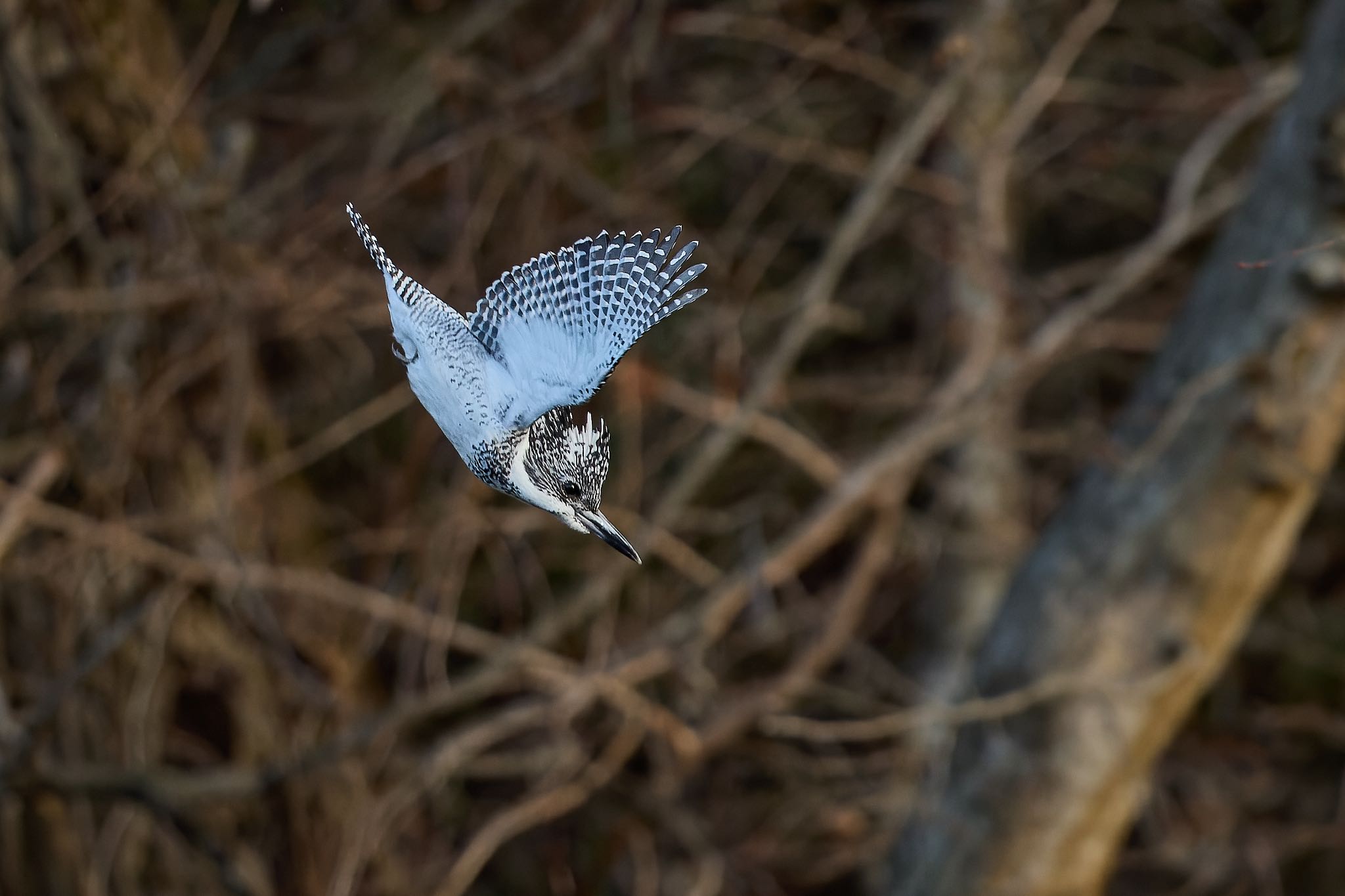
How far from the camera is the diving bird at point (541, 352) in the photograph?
85 cm

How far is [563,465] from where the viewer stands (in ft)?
3.27

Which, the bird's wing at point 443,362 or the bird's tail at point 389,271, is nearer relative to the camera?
the bird's tail at point 389,271

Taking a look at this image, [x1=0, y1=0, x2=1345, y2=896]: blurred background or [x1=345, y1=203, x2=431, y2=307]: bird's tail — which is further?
[x1=0, y1=0, x2=1345, y2=896]: blurred background

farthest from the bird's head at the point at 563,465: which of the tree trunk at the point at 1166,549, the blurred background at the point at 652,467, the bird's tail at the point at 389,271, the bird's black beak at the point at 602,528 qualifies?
the tree trunk at the point at 1166,549

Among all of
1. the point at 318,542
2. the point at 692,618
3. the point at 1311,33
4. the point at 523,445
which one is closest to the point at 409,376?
the point at 523,445

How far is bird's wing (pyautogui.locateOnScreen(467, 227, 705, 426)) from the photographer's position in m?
0.85

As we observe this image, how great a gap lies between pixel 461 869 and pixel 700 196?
9.73 ft

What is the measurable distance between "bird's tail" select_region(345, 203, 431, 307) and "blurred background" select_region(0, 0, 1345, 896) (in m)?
2.07

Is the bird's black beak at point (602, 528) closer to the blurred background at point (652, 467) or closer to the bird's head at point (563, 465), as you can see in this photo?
the bird's head at point (563, 465)

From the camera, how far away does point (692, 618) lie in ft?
11.4

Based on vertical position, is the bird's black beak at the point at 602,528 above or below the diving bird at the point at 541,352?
below

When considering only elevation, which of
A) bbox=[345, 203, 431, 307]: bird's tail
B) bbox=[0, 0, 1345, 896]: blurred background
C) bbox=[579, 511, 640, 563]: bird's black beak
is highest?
bbox=[0, 0, 1345, 896]: blurred background

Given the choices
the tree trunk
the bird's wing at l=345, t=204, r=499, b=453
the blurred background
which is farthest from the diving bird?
the tree trunk

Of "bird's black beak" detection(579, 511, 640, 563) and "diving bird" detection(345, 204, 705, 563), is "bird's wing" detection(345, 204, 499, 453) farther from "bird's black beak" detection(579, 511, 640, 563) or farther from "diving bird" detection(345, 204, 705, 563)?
"bird's black beak" detection(579, 511, 640, 563)
